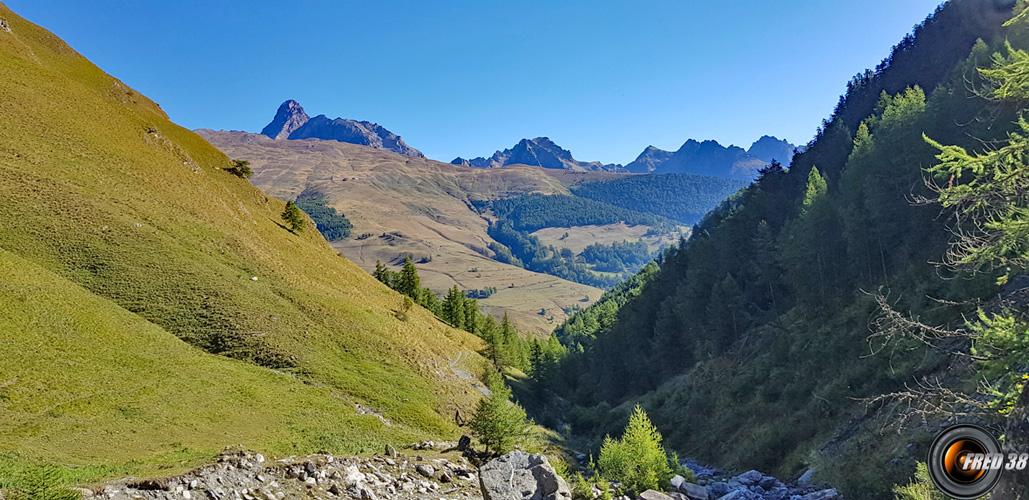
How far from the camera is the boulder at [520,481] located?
2056cm

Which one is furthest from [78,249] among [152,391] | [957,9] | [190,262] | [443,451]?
[957,9]

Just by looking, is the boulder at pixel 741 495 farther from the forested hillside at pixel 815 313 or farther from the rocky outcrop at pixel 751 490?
the forested hillside at pixel 815 313

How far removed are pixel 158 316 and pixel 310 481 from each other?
33119 millimetres

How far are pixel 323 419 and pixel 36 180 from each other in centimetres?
4595

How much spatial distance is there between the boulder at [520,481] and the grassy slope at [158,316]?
1382 centimetres

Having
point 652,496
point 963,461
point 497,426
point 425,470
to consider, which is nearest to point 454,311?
point 497,426

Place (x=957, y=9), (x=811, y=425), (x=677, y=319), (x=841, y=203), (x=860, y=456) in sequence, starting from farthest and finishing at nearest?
(x=957, y=9) → (x=677, y=319) → (x=841, y=203) → (x=811, y=425) → (x=860, y=456)

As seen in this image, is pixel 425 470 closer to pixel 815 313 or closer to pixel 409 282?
pixel 815 313

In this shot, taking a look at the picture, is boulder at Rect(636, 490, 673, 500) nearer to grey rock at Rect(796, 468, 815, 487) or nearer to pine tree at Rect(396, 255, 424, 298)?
grey rock at Rect(796, 468, 815, 487)

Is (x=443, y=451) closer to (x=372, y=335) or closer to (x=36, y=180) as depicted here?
(x=372, y=335)

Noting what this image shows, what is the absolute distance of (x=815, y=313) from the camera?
61844 millimetres

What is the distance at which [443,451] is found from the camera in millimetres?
33094

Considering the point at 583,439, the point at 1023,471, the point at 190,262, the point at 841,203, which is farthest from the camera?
the point at 583,439

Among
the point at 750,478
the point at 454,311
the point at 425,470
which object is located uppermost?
the point at 454,311
